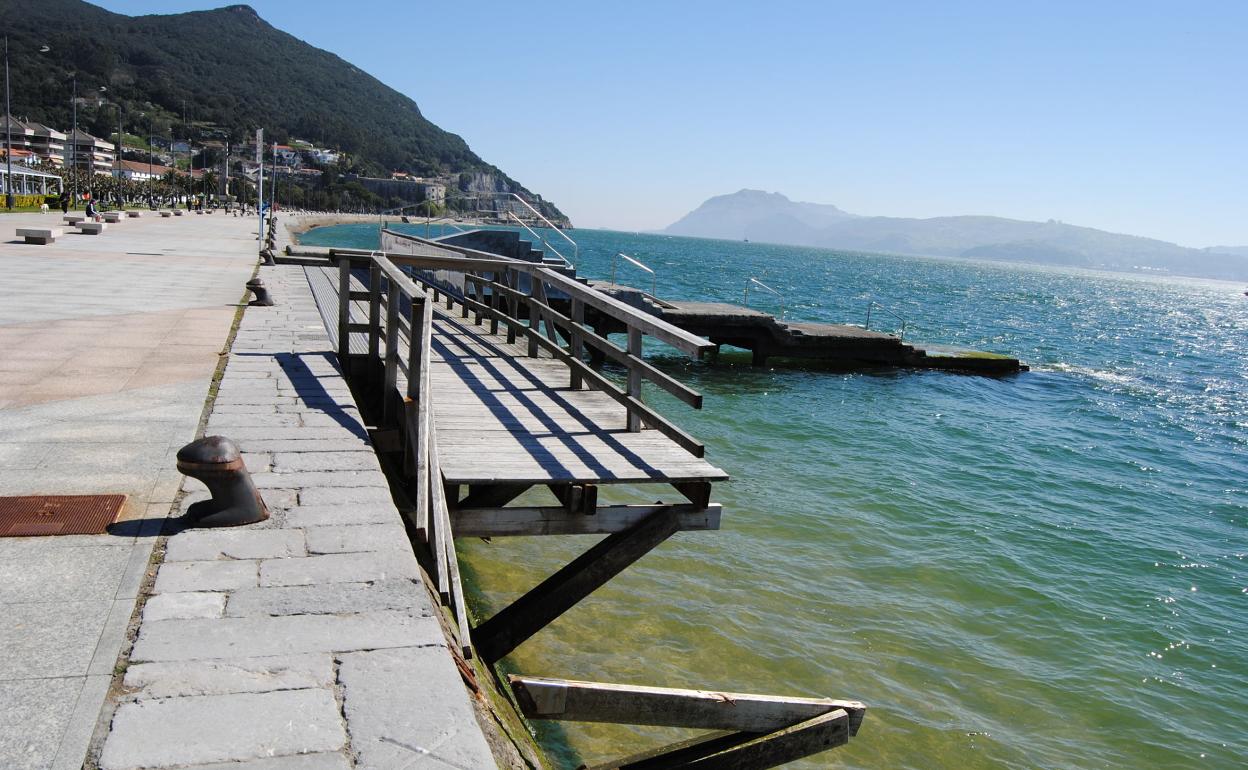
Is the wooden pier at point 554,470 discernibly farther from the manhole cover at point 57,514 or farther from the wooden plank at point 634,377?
the manhole cover at point 57,514

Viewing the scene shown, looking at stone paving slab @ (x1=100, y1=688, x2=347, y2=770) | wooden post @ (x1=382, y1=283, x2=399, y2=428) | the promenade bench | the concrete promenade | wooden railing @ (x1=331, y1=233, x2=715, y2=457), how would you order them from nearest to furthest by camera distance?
stone paving slab @ (x1=100, y1=688, x2=347, y2=770) → the concrete promenade → wooden railing @ (x1=331, y1=233, x2=715, y2=457) → wooden post @ (x1=382, y1=283, x2=399, y2=428) → the promenade bench

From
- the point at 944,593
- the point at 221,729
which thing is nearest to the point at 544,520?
the point at 221,729

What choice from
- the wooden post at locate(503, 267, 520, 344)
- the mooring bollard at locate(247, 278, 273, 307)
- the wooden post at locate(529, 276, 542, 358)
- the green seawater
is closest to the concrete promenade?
the green seawater

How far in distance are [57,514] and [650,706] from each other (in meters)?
3.21

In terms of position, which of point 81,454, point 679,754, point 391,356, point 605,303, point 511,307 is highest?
point 605,303

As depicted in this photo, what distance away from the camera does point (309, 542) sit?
14.2 feet

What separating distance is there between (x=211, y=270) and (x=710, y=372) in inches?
491

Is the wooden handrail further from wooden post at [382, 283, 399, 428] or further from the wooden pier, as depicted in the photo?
wooden post at [382, 283, 399, 428]

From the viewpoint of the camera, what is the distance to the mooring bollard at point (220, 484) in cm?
441

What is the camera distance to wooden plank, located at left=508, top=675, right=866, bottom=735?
14.3 ft

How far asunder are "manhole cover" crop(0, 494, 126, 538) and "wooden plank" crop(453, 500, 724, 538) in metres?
2.04

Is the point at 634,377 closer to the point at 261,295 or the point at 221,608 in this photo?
the point at 221,608

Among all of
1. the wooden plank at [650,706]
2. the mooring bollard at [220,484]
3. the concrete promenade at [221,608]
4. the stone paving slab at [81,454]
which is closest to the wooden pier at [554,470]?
the wooden plank at [650,706]

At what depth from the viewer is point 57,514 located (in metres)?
4.63
